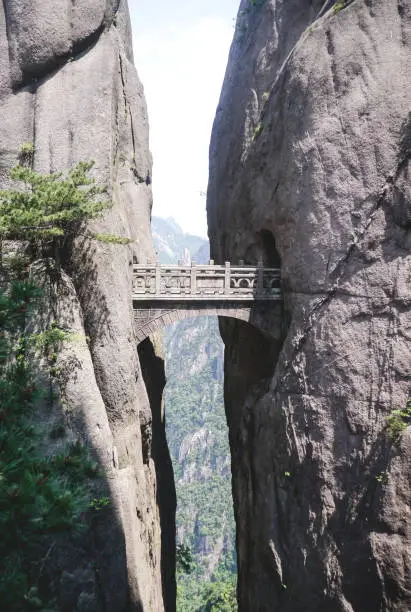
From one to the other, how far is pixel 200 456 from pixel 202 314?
99.2 m

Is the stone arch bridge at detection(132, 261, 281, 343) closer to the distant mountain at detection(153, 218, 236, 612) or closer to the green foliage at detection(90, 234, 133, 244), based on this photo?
the green foliage at detection(90, 234, 133, 244)

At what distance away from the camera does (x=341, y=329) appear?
12.1m

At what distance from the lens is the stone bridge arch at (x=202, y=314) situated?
13.5 meters

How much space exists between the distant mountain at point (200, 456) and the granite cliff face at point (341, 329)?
27.4 m

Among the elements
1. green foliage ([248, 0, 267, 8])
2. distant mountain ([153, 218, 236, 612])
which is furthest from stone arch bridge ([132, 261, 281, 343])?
distant mountain ([153, 218, 236, 612])

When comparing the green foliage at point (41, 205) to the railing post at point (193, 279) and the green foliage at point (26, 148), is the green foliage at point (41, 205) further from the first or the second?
the railing post at point (193, 279)

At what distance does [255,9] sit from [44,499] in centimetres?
1981

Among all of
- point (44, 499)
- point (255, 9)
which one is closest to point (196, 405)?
point (255, 9)

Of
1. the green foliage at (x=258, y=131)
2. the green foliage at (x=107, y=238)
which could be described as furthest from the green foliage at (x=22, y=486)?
the green foliage at (x=258, y=131)

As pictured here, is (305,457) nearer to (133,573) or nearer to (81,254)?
(133,573)

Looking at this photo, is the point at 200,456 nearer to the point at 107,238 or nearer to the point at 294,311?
the point at 294,311

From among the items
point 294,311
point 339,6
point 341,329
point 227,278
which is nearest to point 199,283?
point 227,278

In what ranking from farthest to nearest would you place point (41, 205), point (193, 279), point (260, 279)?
point (260, 279), point (193, 279), point (41, 205)

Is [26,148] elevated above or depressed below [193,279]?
above
